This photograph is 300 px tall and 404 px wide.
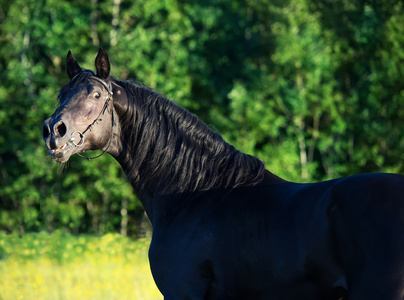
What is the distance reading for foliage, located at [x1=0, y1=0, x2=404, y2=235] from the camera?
20.9 meters

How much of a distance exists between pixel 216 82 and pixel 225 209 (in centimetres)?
2048

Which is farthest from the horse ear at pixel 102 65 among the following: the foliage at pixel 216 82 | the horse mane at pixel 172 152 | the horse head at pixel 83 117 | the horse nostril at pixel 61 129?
the foliage at pixel 216 82

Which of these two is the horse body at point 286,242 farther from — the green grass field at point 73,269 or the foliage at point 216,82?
the foliage at point 216,82

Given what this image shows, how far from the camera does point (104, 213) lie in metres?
21.7

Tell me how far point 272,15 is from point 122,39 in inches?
280

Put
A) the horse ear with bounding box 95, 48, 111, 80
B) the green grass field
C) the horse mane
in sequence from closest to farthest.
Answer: the horse mane, the horse ear with bounding box 95, 48, 111, 80, the green grass field

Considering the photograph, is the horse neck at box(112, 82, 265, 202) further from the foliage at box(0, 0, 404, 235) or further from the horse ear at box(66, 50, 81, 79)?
the foliage at box(0, 0, 404, 235)

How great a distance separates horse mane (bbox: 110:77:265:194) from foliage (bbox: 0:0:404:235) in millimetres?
15118

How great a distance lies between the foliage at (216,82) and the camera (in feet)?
68.6

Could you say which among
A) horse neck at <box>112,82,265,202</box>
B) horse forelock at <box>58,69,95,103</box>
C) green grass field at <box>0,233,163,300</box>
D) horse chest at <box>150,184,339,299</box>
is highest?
horse forelock at <box>58,69,95,103</box>

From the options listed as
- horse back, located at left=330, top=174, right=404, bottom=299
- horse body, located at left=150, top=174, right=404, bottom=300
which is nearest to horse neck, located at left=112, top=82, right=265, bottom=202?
horse body, located at left=150, top=174, right=404, bottom=300

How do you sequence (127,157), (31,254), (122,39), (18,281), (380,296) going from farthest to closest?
(122,39)
(31,254)
(18,281)
(127,157)
(380,296)

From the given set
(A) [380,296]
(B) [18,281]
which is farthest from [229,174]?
(B) [18,281]

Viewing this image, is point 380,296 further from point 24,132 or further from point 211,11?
→ point 211,11
